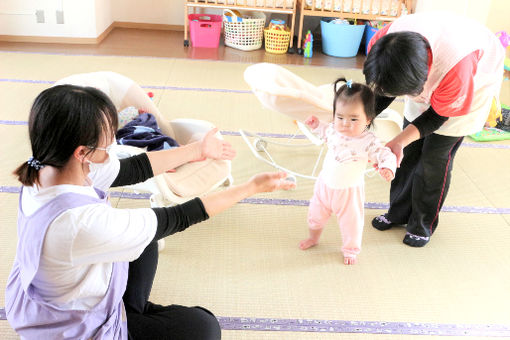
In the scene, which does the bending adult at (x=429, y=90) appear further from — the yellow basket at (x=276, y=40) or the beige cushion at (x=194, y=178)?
the yellow basket at (x=276, y=40)

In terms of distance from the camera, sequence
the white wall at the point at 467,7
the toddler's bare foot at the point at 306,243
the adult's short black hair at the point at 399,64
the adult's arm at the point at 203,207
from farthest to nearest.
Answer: the white wall at the point at 467,7, the toddler's bare foot at the point at 306,243, the adult's short black hair at the point at 399,64, the adult's arm at the point at 203,207

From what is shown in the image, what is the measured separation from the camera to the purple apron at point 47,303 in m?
1.06

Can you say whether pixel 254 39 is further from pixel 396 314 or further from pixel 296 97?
pixel 396 314

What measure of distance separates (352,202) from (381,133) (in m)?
0.83

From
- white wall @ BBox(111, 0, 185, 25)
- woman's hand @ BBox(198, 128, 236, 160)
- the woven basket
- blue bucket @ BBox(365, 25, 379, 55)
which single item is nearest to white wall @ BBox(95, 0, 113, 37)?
white wall @ BBox(111, 0, 185, 25)

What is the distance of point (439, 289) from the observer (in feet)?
6.36

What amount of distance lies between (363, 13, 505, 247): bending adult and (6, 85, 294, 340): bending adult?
23.8 inches

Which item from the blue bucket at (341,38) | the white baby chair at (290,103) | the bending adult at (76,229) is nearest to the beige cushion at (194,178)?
the white baby chair at (290,103)

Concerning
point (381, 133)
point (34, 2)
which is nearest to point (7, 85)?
point (34, 2)

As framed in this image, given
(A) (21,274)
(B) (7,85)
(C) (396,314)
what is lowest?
(C) (396,314)

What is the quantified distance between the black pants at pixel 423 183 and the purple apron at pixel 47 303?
1.33 metres

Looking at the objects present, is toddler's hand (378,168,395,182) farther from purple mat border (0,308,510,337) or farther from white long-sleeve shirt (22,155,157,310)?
white long-sleeve shirt (22,155,157,310)

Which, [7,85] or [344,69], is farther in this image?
[344,69]

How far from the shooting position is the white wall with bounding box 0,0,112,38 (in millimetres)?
4297
